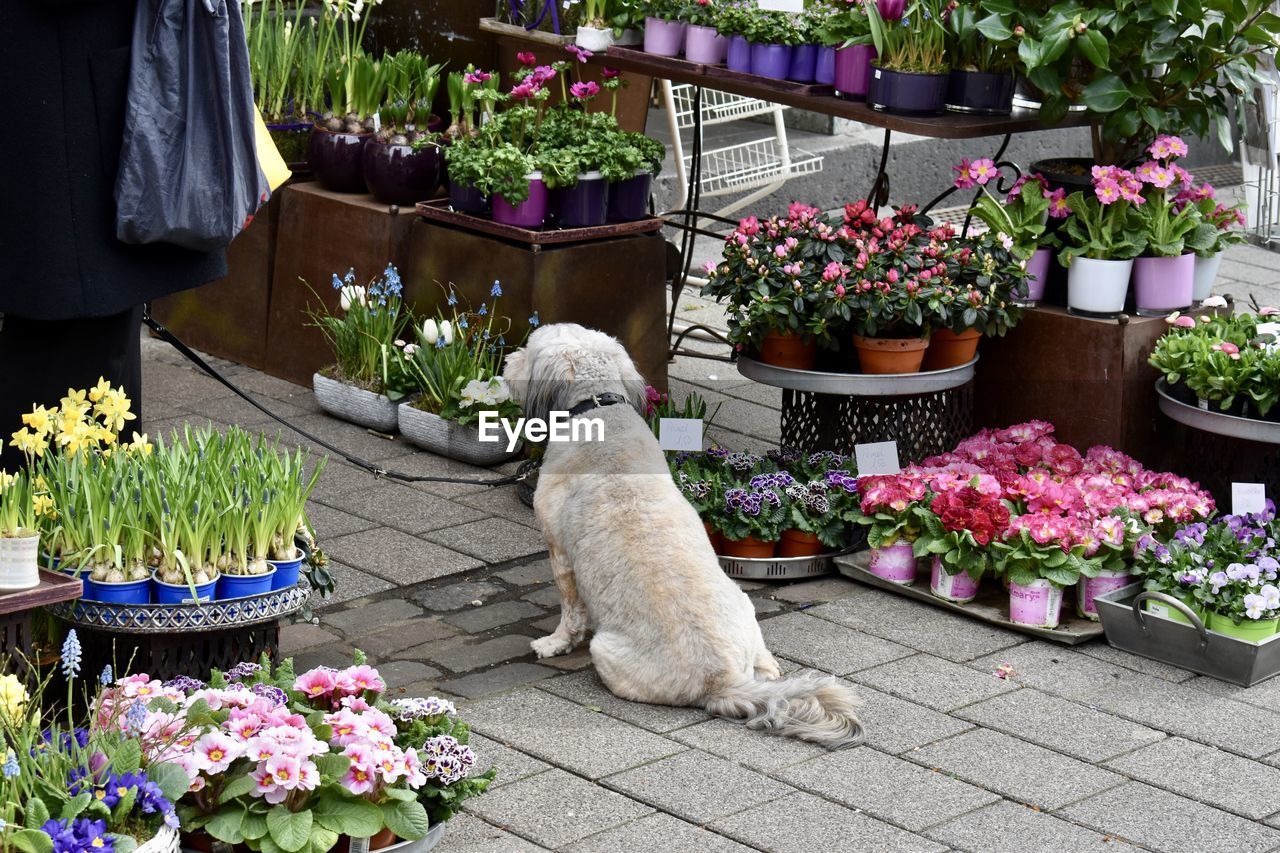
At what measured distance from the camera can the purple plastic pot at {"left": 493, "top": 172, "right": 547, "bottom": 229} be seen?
5.93 m

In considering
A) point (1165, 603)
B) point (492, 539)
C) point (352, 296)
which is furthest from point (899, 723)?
point (352, 296)

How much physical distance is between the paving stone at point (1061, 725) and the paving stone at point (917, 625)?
12.2 inches

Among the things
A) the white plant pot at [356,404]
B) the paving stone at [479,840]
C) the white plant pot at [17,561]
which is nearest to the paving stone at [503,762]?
the paving stone at [479,840]

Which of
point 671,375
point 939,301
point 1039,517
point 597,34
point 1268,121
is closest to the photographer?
point 1039,517

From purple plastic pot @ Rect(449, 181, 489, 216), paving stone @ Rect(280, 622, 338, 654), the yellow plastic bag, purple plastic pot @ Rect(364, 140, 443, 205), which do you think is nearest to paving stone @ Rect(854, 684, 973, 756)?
paving stone @ Rect(280, 622, 338, 654)

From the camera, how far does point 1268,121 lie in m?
8.75

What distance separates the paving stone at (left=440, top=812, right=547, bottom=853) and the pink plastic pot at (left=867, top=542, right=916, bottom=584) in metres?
1.80

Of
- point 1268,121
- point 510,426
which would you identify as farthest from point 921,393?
point 1268,121

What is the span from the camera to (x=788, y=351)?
530 cm

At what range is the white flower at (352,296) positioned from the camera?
6227 mm

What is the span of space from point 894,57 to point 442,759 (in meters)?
3.04

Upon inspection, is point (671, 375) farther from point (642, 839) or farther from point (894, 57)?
point (642, 839)

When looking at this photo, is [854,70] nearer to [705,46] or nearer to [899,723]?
[705,46]

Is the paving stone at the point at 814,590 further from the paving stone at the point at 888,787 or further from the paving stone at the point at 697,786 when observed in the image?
the paving stone at the point at 697,786
